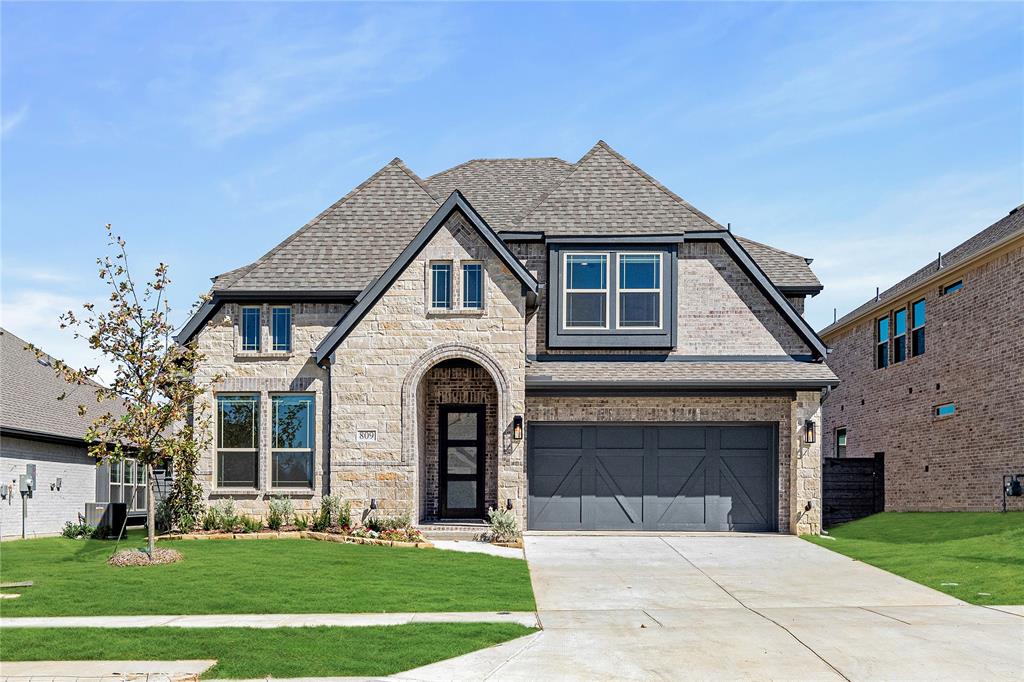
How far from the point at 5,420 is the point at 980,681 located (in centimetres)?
2329

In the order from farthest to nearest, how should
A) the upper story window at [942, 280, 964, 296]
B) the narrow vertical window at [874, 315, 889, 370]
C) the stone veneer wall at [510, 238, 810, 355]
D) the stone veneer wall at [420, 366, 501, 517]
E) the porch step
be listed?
the narrow vertical window at [874, 315, 889, 370], the upper story window at [942, 280, 964, 296], the stone veneer wall at [420, 366, 501, 517], the stone veneer wall at [510, 238, 810, 355], the porch step

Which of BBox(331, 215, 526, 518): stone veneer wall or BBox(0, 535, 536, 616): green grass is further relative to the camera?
BBox(331, 215, 526, 518): stone veneer wall

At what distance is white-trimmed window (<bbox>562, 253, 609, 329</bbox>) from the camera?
22891mm

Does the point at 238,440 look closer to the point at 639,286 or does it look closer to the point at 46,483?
the point at 46,483

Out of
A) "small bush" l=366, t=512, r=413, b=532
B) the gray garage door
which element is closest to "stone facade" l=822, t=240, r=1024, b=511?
the gray garage door

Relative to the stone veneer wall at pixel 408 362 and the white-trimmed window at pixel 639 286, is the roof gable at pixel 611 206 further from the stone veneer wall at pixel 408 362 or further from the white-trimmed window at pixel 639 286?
the stone veneer wall at pixel 408 362

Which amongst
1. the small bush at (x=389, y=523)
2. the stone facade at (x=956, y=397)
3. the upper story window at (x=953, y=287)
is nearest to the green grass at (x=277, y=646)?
the small bush at (x=389, y=523)

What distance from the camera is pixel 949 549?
18844 millimetres

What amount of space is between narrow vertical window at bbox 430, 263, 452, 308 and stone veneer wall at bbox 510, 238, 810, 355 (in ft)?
7.52

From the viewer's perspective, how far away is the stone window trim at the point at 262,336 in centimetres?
2288

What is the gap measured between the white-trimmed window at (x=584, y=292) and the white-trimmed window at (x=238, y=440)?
306 inches

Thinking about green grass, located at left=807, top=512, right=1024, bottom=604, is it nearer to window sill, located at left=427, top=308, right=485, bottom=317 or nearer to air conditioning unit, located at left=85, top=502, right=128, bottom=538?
window sill, located at left=427, top=308, right=485, bottom=317

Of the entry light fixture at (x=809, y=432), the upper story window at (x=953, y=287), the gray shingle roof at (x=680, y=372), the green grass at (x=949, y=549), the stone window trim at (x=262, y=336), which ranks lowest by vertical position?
the green grass at (x=949, y=549)

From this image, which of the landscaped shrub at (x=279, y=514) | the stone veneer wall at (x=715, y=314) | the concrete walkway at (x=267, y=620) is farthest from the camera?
the stone veneer wall at (x=715, y=314)
